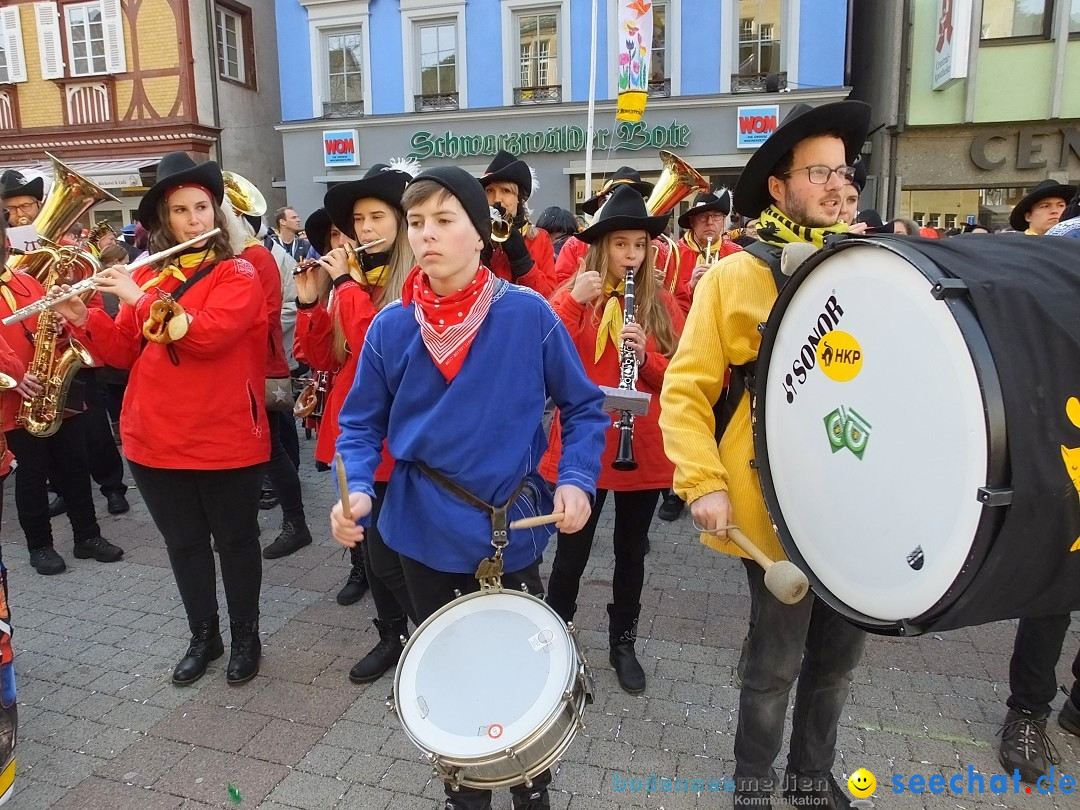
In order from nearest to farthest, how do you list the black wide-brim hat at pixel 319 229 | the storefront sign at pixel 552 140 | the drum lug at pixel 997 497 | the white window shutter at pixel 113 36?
the drum lug at pixel 997 497
the black wide-brim hat at pixel 319 229
the storefront sign at pixel 552 140
the white window shutter at pixel 113 36

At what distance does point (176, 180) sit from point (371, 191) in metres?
0.79

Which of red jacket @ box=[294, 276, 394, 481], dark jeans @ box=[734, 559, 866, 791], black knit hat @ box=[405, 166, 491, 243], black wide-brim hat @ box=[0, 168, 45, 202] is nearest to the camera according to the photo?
black knit hat @ box=[405, 166, 491, 243]

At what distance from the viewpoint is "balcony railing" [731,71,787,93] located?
13859 mm

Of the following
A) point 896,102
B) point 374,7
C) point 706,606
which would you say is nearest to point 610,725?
point 706,606

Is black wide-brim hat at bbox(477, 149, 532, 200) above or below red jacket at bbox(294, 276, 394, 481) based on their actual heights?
above

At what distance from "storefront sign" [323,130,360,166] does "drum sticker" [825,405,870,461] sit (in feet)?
51.9

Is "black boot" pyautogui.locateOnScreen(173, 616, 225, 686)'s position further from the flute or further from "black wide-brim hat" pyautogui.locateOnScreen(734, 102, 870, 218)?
"black wide-brim hat" pyautogui.locateOnScreen(734, 102, 870, 218)

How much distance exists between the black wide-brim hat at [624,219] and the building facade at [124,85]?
15.2 meters

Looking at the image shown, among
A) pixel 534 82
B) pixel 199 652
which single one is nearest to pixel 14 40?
pixel 534 82

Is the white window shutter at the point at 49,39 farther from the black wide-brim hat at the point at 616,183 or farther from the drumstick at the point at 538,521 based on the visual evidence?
the drumstick at the point at 538,521

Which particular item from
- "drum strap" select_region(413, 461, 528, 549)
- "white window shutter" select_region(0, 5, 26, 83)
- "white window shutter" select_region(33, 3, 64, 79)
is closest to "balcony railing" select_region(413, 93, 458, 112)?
"white window shutter" select_region(33, 3, 64, 79)

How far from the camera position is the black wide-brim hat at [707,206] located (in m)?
6.21

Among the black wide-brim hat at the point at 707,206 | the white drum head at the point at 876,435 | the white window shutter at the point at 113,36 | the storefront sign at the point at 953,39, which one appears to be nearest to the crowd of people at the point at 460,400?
the white drum head at the point at 876,435

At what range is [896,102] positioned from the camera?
13.4m
